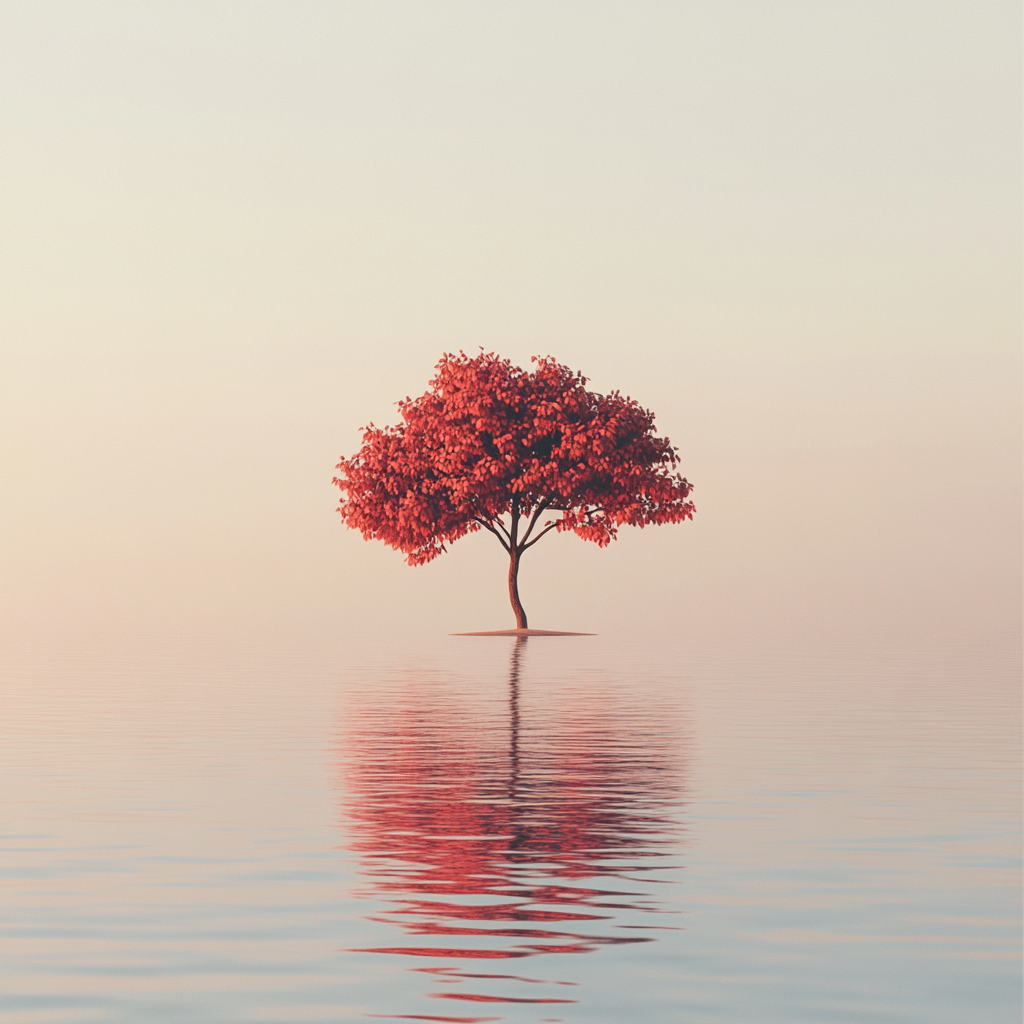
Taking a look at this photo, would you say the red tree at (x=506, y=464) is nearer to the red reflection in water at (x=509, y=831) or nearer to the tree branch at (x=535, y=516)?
the tree branch at (x=535, y=516)

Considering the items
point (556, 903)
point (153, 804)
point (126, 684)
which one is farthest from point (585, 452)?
point (556, 903)

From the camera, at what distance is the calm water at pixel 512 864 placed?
Result: 10.5m

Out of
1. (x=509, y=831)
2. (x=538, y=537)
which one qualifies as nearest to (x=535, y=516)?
(x=538, y=537)

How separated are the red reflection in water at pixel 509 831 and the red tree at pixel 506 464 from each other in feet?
146

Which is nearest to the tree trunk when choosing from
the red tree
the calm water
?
the red tree

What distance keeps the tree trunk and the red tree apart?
46 millimetres

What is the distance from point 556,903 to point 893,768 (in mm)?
10494

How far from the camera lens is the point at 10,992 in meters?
10.6

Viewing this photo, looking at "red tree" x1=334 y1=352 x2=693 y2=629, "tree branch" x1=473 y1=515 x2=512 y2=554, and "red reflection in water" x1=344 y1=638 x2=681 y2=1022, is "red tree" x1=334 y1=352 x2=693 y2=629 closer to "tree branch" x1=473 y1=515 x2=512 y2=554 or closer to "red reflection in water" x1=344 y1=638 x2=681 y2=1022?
"tree branch" x1=473 y1=515 x2=512 y2=554

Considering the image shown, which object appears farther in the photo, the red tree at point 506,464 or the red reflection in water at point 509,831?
the red tree at point 506,464

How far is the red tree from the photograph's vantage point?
72.5 m

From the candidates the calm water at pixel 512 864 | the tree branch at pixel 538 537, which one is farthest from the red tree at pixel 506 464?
the calm water at pixel 512 864

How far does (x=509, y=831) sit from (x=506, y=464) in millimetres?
55800

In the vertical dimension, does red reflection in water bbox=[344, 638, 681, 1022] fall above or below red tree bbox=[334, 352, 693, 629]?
below
